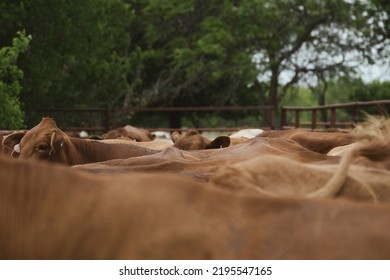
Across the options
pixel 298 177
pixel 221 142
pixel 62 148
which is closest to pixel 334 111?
pixel 221 142

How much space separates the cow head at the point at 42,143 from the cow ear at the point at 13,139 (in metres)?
0.58

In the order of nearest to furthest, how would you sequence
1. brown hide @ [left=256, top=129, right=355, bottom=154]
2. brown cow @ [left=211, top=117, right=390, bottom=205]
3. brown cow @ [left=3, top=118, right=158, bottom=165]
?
brown cow @ [left=211, top=117, right=390, bottom=205], brown cow @ [left=3, top=118, right=158, bottom=165], brown hide @ [left=256, top=129, right=355, bottom=154]

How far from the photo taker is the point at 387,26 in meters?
25.9

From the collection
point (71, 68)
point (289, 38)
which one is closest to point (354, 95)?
point (289, 38)

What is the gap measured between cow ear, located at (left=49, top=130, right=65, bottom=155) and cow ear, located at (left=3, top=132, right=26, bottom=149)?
2.55 ft

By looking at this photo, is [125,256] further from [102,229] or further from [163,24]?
[163,24]

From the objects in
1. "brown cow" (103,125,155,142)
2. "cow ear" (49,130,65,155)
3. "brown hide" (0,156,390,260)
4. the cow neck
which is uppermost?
"brown hide" (0,156,390,260)

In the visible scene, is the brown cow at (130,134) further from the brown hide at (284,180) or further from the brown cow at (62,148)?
the brown hide at (284,180)

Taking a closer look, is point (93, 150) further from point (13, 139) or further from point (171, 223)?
point (171, 223)

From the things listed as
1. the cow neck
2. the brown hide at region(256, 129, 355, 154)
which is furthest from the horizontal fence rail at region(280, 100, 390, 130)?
the cow neck

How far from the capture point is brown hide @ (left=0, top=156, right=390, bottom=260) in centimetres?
220

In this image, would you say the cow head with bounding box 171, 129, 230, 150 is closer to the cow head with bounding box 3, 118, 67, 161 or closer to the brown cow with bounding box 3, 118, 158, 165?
the brown cow with bounding box 3, 118, 158, 165

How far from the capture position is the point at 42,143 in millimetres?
7086

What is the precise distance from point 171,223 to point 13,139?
590 cm
